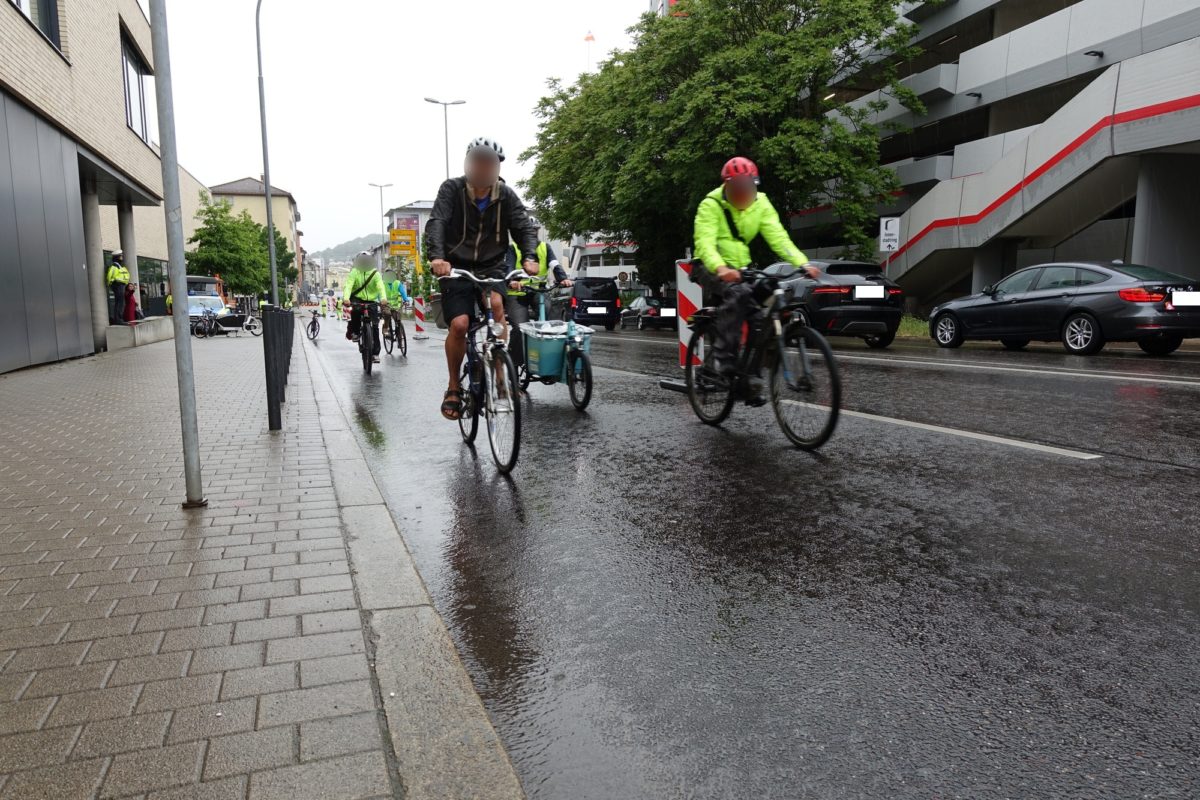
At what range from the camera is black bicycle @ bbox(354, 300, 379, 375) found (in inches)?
516

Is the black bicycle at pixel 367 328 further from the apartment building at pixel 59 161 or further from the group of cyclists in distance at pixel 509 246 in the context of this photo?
the group of cyclists in distance at pixel 509 246

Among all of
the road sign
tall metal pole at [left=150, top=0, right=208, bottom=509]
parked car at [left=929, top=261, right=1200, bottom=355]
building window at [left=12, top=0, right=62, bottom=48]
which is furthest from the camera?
the road sign

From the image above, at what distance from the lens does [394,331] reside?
17922 mm

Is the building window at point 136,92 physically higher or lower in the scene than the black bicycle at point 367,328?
higher

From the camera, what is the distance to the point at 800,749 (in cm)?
214

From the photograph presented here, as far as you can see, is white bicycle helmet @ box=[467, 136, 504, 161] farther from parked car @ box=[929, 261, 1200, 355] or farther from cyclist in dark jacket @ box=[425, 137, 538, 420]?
parked car @ box=[929, 261, 1200, 355]

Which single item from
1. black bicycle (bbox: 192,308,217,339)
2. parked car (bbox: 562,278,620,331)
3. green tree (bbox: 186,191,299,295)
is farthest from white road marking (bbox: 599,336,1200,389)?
green tree (bbox: 186,191,299,295)

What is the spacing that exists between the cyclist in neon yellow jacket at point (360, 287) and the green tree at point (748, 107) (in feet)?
43.2

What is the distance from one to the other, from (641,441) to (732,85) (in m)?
20.8

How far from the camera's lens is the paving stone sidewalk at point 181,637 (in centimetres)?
202

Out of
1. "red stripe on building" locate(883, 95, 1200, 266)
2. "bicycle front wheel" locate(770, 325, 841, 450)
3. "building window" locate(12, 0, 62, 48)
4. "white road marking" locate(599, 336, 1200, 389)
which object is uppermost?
"building window" locate(12, 0, 62, 48)

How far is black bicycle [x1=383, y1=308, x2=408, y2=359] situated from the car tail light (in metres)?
12.6

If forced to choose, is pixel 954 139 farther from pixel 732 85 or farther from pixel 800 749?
pixel 800 749

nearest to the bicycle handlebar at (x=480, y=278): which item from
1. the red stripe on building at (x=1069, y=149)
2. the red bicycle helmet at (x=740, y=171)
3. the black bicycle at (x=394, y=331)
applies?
the red bicycle helmet at (x=740, y=171)
